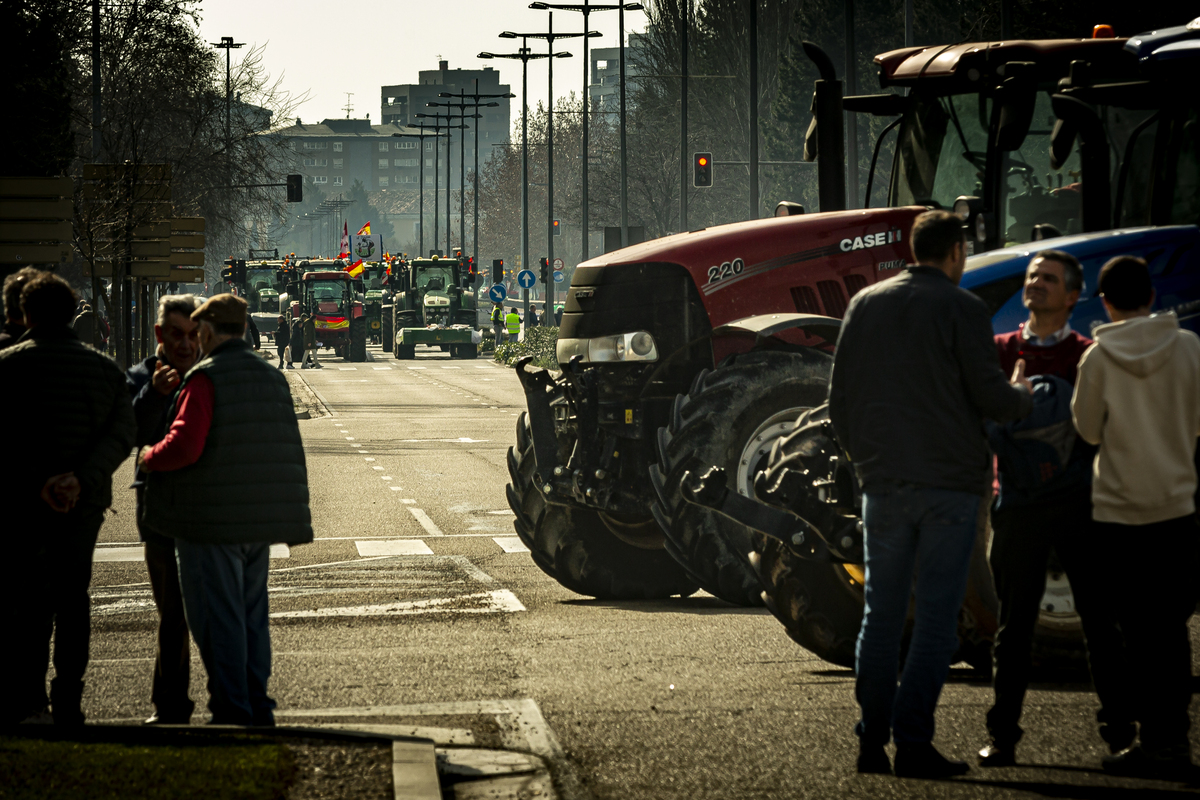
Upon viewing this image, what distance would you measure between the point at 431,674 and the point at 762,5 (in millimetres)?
77253

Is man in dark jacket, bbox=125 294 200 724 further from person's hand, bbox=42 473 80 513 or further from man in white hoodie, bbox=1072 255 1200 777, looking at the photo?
man in white hoodie, bbox=1072 255 1200 777

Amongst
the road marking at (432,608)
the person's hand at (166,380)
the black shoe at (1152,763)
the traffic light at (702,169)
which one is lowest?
the road marking at (432,608)

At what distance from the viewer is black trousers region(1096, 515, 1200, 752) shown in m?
6.19

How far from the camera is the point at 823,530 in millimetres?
7328

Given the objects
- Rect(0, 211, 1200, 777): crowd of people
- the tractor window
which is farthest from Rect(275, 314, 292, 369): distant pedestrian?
Rect(0, 211, 1200, 777): crowd of people

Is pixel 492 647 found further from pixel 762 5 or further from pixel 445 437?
pixel 762 5

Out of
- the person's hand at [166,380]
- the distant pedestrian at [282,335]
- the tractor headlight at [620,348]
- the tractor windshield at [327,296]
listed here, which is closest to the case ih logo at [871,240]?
the tractor headlight at [620,348]

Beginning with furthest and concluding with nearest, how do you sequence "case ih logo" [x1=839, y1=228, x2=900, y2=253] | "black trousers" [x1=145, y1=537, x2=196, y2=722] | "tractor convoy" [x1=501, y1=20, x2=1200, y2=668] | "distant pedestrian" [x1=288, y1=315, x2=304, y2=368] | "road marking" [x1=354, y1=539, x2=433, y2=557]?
"distant pedestrian" [x1=288, y1=315, x2=304, y2=368] → "road marking" [x1=354, y1=539, x2=433, y2=557] → "case ih logo" [x1=839, y1=228, x2=900, y2=253] → "tractor convoy" [x1=501, y1=20, x2=1200, y2=668] → "black trousers" [x1=145, y1=537, x2=196, y2=722]

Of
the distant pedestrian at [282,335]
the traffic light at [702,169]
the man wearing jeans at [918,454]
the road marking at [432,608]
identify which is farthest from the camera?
the distant pedestrian at [282,335]

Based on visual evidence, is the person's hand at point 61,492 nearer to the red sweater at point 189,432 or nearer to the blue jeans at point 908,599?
the red sweater at point 189,432

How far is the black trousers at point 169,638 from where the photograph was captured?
729 centimetres

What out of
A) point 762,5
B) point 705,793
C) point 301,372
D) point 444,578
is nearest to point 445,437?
point 444,578

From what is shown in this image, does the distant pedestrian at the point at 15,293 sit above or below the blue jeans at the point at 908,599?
above

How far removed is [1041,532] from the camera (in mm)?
6336
